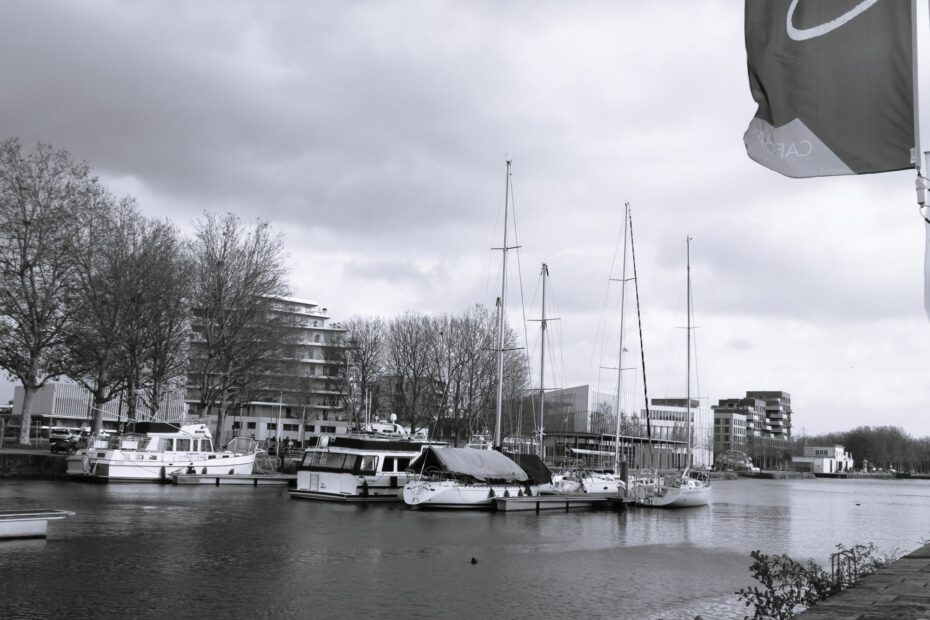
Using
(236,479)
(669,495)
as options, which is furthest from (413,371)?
(669,495)

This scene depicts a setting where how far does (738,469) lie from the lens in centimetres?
19962

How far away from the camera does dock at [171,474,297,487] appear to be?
5844 cm

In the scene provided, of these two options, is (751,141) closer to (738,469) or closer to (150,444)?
(150,444)

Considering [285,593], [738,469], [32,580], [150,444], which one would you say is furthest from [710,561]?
[738,469]

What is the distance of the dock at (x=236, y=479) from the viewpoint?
5844 cm

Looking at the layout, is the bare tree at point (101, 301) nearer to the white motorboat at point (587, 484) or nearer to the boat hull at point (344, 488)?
the boat hull at point (344, 488)

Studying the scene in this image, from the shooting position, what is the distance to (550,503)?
52.3m

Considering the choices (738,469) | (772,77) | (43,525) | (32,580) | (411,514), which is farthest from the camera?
(738,469)

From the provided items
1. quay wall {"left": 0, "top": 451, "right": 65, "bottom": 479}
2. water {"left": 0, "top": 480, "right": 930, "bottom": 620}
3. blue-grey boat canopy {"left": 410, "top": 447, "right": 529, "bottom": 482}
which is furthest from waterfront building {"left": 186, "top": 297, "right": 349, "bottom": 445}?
water {"left": 0, "top": 480, "right": 930, "bottom": 620}

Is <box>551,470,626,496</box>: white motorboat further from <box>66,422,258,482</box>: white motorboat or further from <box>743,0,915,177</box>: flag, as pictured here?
<box>743,0,915,177</box>: flag

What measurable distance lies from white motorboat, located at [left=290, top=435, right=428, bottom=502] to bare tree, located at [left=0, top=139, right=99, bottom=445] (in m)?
20.9

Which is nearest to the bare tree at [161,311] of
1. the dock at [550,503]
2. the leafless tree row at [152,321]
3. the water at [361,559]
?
the leafless tree row at [152,321]

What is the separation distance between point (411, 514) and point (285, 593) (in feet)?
79.0

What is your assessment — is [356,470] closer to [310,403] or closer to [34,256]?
[34,256]
